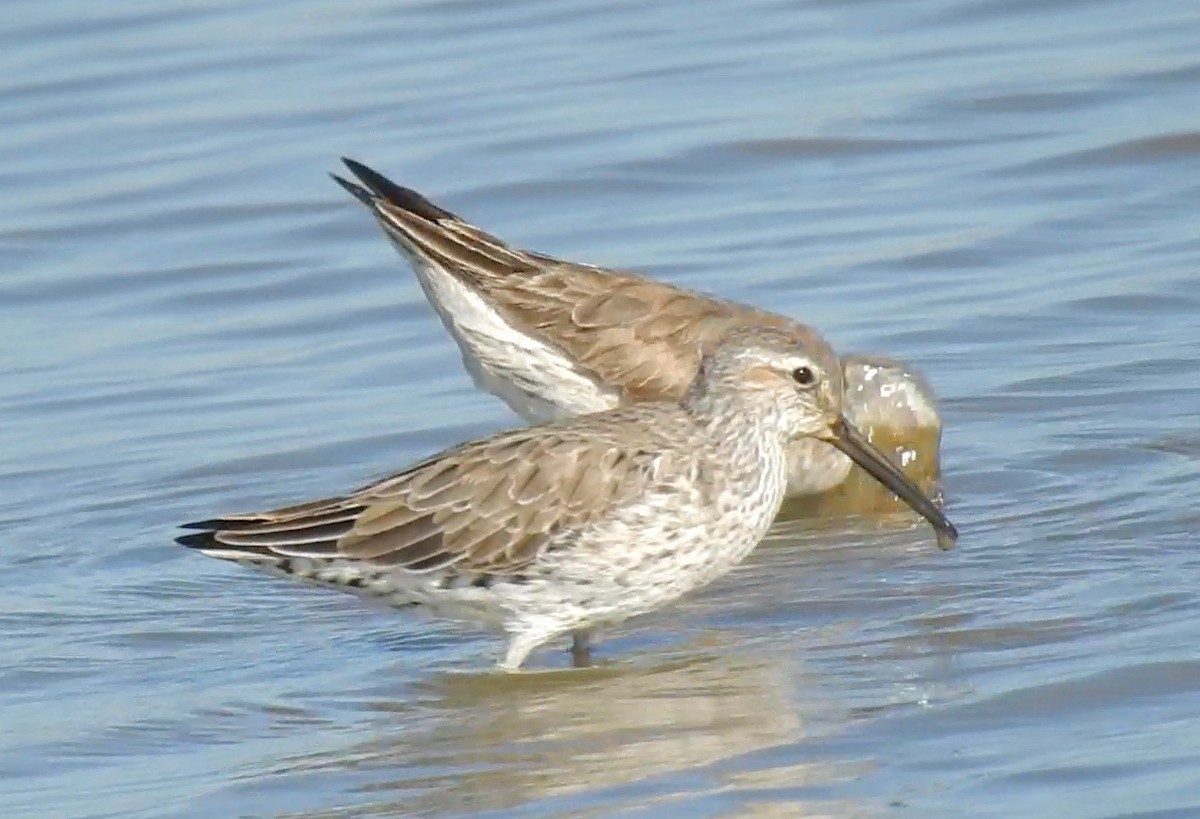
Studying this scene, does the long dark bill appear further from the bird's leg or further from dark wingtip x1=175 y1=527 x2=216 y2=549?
dark wingtip x1=175 y1=527 x2=216 y2=549

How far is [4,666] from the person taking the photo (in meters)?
8.67

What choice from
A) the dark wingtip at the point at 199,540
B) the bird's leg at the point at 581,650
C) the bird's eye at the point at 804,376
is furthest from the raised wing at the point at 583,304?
the dark wingtip at the point at 199,540

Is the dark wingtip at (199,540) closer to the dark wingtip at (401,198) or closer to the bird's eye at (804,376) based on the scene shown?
the bird's eye at (804,376)

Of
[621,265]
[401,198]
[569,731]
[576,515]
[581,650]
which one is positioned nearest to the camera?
[569,731]

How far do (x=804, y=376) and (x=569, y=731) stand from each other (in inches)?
59.9

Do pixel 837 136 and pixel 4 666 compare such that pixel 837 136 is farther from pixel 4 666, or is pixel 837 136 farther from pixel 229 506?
pixel 4 666

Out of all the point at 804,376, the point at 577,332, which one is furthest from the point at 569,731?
the point at 577,332

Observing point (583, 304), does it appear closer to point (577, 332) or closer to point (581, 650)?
point (577, 332)

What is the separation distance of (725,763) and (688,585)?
1.14 metres

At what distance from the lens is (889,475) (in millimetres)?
8938

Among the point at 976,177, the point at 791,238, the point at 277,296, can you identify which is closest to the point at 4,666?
the point at 277,296

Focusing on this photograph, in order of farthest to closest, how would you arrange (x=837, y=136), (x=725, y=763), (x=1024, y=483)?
(x=837, y=136)
(x=1024, y=483)
(x=725, y=763)

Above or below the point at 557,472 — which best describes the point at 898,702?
below

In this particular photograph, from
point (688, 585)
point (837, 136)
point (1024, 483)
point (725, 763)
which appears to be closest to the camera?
point (725, 763)
